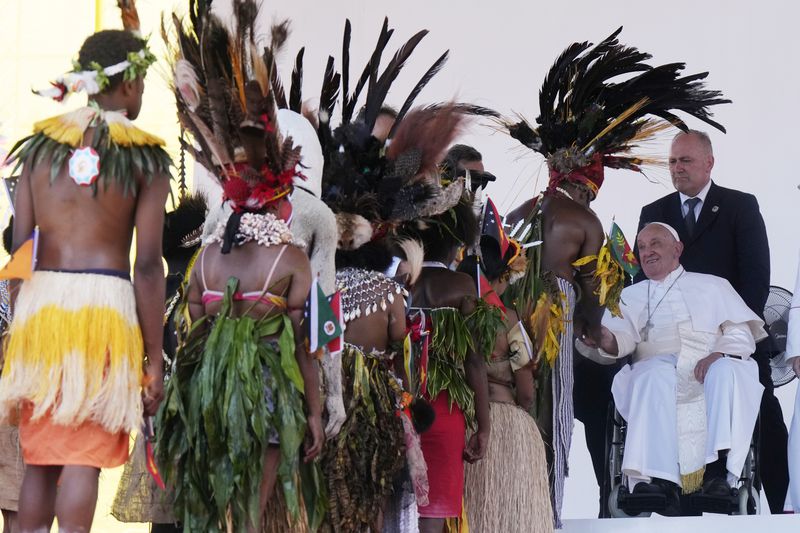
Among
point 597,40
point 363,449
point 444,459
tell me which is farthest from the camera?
point 597,40

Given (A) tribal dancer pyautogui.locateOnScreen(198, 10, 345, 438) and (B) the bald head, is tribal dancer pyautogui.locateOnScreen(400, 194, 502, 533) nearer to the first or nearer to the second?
(A) tribal dancer pyautogui.locateOnScreen(198, 10, 345, 438)

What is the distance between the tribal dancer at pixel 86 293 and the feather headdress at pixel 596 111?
258cm

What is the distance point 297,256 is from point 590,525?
2.36m

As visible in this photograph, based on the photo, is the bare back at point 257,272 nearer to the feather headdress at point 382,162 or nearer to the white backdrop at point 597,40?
the feather headdress at point 382,162

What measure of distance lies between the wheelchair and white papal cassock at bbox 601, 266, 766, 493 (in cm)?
8

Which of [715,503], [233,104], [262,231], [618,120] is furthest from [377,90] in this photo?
[715,503]

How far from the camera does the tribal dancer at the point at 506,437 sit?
4.84 metres

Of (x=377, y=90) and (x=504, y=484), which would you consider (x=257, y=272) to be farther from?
(x=504, y=484)

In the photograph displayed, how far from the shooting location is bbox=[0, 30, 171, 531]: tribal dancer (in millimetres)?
3105

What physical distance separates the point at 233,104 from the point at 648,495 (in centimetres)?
291

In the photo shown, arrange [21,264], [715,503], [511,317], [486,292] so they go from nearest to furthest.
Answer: [21,264] < [486,292] < [511,317] < [715,503]

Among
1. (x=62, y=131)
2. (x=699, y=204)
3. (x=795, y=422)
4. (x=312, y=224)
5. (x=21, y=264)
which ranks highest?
(x=699, y=204)

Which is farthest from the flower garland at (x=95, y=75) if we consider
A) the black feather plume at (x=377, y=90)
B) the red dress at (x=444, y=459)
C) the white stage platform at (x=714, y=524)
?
the white stage platform at (x=714, y=524)

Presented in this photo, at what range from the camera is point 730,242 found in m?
6.51
